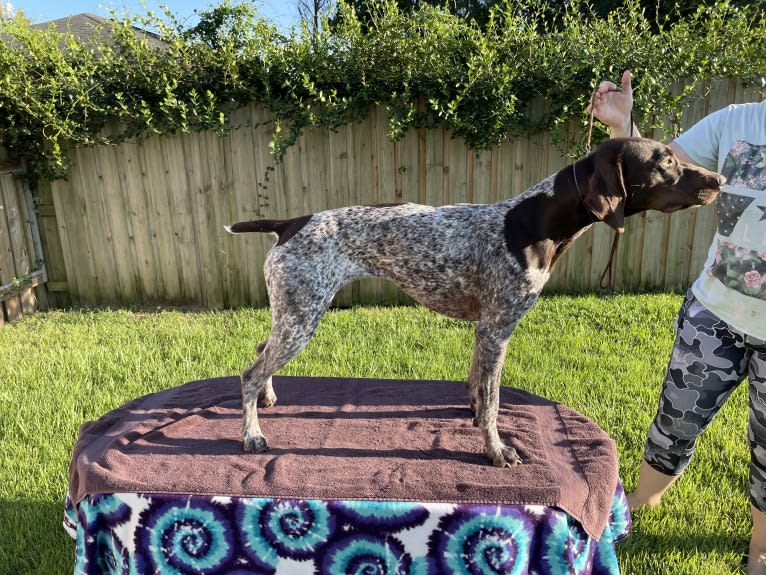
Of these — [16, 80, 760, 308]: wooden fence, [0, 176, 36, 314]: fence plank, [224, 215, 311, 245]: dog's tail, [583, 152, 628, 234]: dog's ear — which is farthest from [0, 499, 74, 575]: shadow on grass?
[0, 176, 36, 314]: fence plank

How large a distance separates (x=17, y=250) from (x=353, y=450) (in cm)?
491

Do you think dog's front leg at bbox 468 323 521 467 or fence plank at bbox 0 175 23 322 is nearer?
dog's front leg at bbox 468 323 521 467

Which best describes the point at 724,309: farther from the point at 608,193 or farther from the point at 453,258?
the point at 453,258

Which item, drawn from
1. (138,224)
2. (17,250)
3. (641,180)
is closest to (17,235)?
(17,250)

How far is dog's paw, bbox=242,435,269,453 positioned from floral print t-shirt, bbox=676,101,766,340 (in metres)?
2.06

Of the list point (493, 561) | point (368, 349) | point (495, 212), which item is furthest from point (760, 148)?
point (368, 349)

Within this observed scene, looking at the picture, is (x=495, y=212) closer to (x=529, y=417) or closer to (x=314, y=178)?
(x=529, y=417)

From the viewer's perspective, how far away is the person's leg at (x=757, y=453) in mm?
2205

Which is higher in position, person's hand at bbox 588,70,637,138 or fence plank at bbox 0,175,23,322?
person's hand at bbox 588,70,637,138

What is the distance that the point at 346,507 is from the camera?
2117mm

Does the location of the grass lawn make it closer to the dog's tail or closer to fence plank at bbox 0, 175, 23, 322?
fence plank at bbox 0, 175, 23, 322

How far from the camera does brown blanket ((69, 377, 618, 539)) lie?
7.16 ft

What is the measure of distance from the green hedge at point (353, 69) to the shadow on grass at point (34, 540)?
3.59 metres

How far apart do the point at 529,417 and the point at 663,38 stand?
4.29 meters
